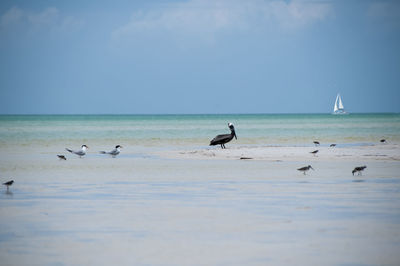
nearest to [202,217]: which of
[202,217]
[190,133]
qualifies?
[202,217]

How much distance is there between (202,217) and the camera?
962 centimetres

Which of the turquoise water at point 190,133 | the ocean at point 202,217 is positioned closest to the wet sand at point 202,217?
the ocean at point 202,217

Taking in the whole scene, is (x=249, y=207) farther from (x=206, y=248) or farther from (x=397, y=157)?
(x=397, y=157)

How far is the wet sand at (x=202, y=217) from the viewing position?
7289 mm

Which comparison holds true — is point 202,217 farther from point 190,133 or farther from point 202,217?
point 190,133

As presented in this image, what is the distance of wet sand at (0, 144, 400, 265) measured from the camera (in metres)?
7.29

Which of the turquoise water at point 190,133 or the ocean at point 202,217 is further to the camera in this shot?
the turquoise water at point 190,133

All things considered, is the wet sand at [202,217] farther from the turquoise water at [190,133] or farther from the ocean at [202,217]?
the turquoise water at [190,133]

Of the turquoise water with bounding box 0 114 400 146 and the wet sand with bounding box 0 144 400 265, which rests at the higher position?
the turquoise water with bounding box 0 114 400 146

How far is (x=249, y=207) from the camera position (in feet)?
34.8

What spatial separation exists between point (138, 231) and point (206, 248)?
1397 mm

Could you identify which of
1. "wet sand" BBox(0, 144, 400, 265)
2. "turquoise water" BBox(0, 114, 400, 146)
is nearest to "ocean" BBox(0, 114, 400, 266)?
"wet sand" BBox(0, 144, 400, 265)

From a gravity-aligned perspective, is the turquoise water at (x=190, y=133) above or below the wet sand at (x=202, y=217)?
above

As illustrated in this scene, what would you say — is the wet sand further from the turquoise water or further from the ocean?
the turquoise water
